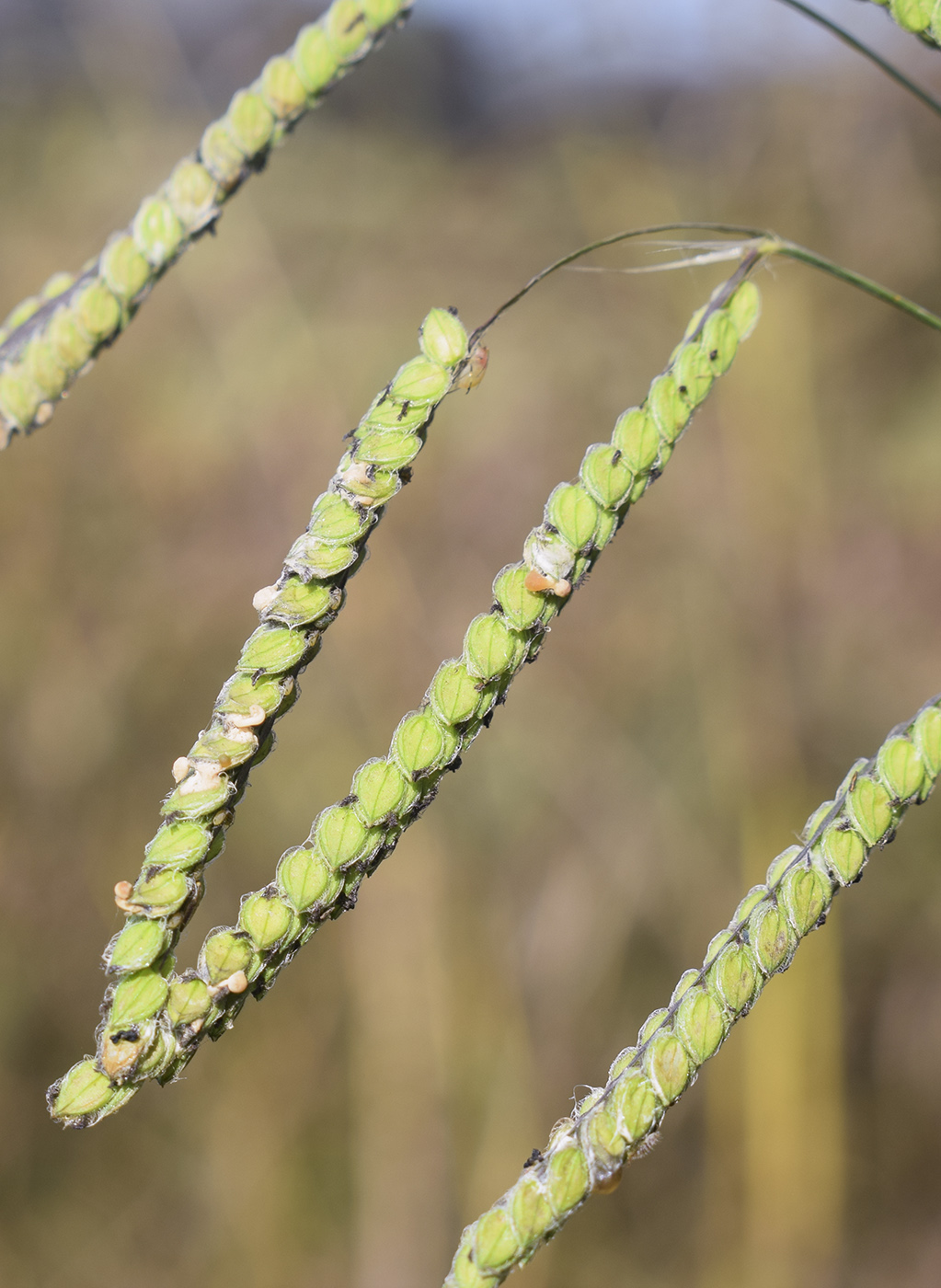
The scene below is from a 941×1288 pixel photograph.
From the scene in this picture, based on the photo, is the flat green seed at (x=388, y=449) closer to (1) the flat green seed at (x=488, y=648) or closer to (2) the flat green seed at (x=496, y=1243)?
(1) the flat green seed at (x=488, y=648)

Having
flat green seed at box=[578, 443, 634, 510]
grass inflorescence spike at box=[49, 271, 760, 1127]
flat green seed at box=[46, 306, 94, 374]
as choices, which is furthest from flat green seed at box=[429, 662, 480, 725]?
flat green seed at box=[46, 306, 94, 374]

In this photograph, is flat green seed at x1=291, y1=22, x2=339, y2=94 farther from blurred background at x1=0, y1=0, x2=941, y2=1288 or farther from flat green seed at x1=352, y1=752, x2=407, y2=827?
blurred background at x1=0, y1=0, x2=941, y2=1288

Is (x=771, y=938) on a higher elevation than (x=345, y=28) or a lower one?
lower

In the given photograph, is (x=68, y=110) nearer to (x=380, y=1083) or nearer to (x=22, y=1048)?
(x=22, y=1048)

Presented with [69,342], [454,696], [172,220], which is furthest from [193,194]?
[454,696]

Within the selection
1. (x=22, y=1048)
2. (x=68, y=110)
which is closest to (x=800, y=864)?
(x=22, y=1048)

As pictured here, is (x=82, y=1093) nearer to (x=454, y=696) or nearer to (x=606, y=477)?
(x=454, y=696)

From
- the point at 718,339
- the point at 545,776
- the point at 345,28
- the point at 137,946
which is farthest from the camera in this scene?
the point at 545,776
